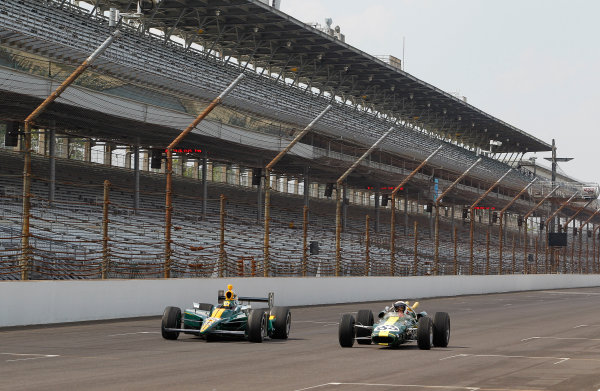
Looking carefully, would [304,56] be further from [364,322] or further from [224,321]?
[364,322]

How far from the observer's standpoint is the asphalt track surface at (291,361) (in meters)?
11.5

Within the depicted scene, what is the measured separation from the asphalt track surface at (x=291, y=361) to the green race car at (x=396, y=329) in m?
0.23

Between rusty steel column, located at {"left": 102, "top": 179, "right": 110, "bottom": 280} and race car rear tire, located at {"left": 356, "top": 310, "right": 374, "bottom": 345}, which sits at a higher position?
rusty steel column, located at {"left": 102, "top": 179, "right": 110, "bottom": 280}

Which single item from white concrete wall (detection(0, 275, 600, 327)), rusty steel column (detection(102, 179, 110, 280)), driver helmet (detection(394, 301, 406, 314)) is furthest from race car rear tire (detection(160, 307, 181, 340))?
rusty steel column (detection(102, 179, 110, 280))

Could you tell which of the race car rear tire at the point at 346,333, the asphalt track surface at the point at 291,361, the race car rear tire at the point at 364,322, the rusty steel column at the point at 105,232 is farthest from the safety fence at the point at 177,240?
the race car rear tire at the point at 346,333

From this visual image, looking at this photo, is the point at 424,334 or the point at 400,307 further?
the point at 400,307

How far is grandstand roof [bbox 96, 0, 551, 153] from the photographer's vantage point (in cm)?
4609

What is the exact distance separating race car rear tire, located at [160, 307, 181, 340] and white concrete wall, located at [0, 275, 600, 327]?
441 cm

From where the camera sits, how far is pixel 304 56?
5566 centimetres

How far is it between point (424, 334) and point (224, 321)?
3768mm

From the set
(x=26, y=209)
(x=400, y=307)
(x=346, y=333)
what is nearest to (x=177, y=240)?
(x=26, y=209)

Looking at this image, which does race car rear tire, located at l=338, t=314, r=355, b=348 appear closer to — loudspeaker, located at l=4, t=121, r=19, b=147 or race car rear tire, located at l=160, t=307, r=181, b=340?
race car rear tire, located at l=160, t=307, r=181, b=340

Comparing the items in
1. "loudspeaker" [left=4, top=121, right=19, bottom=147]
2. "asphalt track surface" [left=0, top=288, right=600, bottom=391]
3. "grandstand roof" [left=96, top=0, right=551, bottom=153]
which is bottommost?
"asphalt track surface" [left=0, top=288, right=600, bottom=391]

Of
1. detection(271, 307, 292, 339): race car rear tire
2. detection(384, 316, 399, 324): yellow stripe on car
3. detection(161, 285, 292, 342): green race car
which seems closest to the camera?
detection(384, 316, 399, 324): yellow stripe on car
